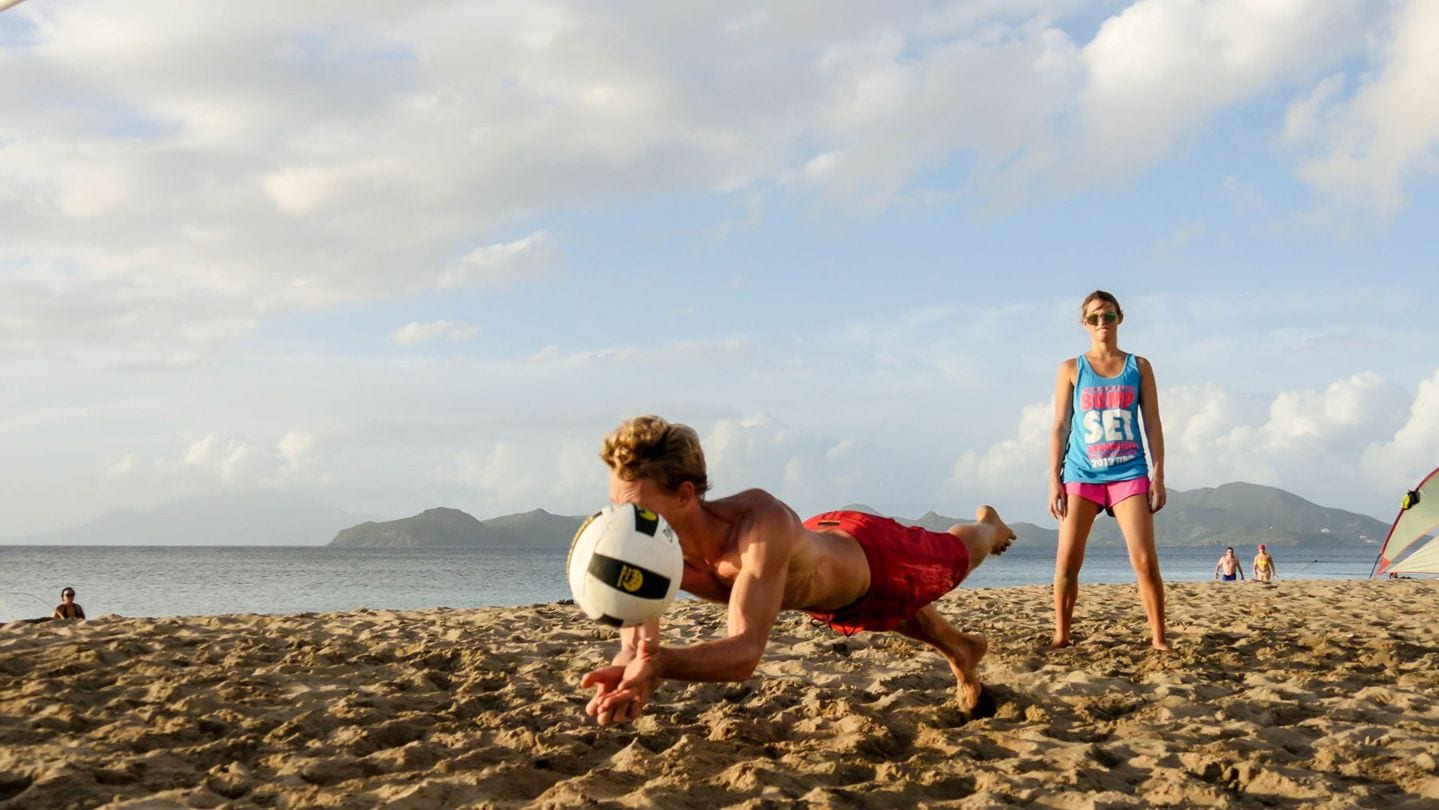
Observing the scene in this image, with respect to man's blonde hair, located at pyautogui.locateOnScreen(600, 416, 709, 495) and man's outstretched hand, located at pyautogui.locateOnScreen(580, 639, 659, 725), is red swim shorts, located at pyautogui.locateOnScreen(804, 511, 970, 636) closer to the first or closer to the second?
man's blonde hair, located at pyautogui.locateOnScreen(600, 416, 709, 495)

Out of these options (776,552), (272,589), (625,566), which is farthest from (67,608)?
(272,589)

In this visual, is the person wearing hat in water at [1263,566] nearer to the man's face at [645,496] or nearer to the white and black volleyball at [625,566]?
the man's face at [645,496]

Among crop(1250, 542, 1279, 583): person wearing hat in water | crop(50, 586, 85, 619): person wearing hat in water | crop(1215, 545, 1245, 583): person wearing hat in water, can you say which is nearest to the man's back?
crop(50, 586, 85, 619): person wearing hat in water

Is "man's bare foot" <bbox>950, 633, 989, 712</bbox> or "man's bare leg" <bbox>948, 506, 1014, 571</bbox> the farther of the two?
"man's bare leg" <bbox>948, 506, 1014, 571</bbox>

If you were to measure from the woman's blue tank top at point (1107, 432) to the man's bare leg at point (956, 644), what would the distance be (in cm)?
164

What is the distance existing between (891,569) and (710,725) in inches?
37.5

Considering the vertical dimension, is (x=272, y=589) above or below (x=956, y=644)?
below

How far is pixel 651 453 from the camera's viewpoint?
330 centimetres

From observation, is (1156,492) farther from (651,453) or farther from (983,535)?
(651,453)

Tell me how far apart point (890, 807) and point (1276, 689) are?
249 centimetres

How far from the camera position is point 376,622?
6.86m

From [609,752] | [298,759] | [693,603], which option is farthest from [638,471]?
[693,603]

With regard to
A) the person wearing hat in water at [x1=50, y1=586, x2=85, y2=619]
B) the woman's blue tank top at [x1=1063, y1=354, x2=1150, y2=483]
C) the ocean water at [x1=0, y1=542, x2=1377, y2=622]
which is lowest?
the ocean water at [x1=0, y1=542, x2=1377, y2=622]

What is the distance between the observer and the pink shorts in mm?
5430
